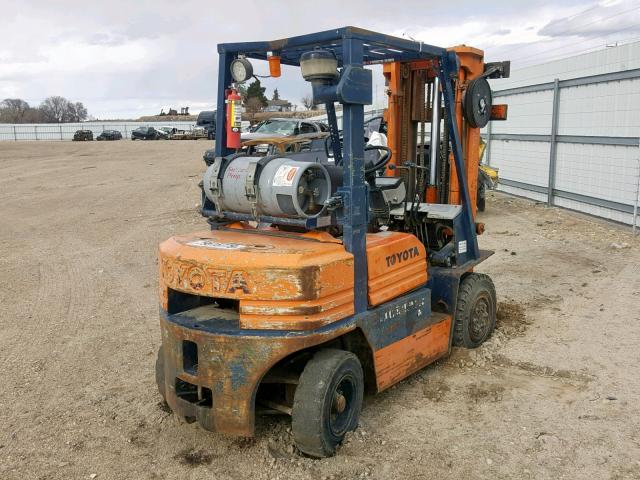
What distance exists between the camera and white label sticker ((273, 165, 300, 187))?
3.96 m

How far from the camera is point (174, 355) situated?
402cm

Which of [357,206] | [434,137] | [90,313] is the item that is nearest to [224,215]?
[357,206]

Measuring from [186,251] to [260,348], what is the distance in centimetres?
82

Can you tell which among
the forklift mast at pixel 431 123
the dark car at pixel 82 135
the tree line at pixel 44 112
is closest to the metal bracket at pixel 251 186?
the forklift mast at pixel 431 123

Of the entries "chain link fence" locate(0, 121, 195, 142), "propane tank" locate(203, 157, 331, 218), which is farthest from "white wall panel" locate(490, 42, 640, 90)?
"chain link fence" locate(0, 121, 195, 142)

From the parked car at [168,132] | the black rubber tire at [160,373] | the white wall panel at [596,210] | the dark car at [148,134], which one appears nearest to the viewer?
the black rubber tire at [160,373]

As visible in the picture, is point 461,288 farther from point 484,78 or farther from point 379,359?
point 484,78

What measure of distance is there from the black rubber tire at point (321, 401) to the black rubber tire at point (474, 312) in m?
1.57

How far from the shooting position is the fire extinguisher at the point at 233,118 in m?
4.61

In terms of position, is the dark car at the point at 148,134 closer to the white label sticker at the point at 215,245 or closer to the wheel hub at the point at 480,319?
the wheel hub at the point at 480,319

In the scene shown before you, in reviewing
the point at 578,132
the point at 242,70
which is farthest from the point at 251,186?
the point at 578,132

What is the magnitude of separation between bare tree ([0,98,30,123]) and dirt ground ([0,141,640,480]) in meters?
86.4

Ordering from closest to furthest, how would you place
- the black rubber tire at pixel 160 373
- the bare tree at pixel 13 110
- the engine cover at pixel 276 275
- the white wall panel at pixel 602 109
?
the engine cover at pixel 276 275 < the black rubber tire at pixel 160 373 < the white wall panel at pixel 602 109 < the bare tree at pixel 13 110

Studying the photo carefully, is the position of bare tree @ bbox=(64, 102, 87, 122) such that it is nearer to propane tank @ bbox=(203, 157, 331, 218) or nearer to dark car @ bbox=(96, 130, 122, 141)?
dark car @ bbox=(96, 130, 122, 141)
